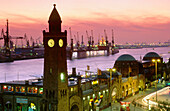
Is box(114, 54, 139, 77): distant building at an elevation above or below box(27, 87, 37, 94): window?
above

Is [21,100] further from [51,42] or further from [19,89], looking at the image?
[51,42]

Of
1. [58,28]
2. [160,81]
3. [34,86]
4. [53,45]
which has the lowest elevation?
[160,81]

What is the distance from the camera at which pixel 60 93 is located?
43875 millimetres

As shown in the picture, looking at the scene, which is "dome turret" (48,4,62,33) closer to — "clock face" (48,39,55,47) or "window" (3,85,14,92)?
"clock face" (48,39,55,47)

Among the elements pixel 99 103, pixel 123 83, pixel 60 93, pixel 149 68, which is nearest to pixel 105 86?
pixel 99 103

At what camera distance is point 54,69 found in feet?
144

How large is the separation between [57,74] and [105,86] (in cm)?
1954

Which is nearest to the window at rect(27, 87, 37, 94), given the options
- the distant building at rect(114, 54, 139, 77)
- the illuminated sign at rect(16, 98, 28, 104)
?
the illuminated sign at rect(16, 98, 28, 104)

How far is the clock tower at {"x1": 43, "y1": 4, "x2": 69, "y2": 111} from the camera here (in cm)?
4359

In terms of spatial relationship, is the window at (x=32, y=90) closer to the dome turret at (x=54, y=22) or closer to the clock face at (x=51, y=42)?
the clock face at (x=51, y=42)

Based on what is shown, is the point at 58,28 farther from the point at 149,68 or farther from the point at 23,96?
the point at 149,68

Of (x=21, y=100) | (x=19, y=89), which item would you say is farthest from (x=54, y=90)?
(x=19, y=89)

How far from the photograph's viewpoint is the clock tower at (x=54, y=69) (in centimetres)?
4359

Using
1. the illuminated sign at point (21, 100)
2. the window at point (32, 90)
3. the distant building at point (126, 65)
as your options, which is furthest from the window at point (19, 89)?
the distant building at point (126, 65)
